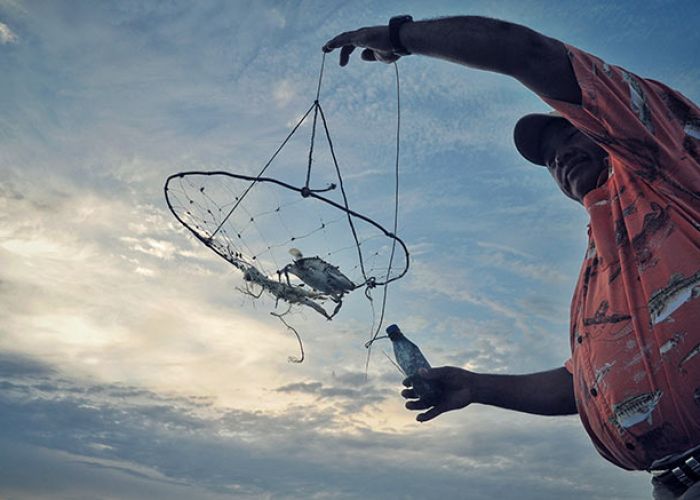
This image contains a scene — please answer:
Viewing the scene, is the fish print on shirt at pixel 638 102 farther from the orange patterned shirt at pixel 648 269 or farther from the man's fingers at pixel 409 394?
the man's fingers at pixel 409 394

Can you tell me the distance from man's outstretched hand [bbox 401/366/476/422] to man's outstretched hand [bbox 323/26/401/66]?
223cm

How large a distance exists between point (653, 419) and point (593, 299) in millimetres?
720

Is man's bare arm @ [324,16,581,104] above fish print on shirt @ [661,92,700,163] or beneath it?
above

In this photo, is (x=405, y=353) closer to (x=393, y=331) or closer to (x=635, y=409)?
(x=393, y=331)

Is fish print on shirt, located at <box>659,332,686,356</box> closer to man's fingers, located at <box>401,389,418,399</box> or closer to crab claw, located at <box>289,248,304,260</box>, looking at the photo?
man's fingers, located at <box>401,389,418,399</box>

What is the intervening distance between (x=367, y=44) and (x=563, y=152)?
5.15 feet

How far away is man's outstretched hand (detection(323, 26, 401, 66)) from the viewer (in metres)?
2.95

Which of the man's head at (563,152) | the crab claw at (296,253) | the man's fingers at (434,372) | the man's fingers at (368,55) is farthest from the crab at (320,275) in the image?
the man's fingers at (368,55)

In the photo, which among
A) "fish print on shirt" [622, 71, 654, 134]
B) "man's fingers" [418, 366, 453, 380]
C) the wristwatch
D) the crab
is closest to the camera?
"fish print on shirt" [622, 71, 654, 134]

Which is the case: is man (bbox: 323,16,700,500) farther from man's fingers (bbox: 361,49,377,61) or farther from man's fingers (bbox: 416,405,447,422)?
man's fingers (bbox: 416,405,447,422)

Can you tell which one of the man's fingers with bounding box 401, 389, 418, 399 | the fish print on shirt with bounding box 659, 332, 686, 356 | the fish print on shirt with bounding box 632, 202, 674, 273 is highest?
the fish print on shirt with bounding box 632, 202, 674, 273

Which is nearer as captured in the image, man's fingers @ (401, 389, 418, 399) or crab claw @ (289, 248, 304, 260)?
man's fingers @ (401, 389, 418, 399)

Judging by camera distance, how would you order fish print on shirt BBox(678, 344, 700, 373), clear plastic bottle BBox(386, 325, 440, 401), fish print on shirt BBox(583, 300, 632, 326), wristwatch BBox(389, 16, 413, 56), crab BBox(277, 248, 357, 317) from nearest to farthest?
fish print on shirt BBox(678, 344, 700, 373) < fish print on shirt BBox(583, 300, 632, 326) < wristwatch BBox(389, 16, 413, 56) < clear plastic bottle BBox(386, 325, 440, 401) < crab BBox(277, 248, 357, 317)

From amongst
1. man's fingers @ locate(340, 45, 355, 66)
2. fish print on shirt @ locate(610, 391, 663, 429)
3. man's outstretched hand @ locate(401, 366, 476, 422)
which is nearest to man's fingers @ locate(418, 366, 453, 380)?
man's outstretched hand @ locate(401, 366, 476, 422)
